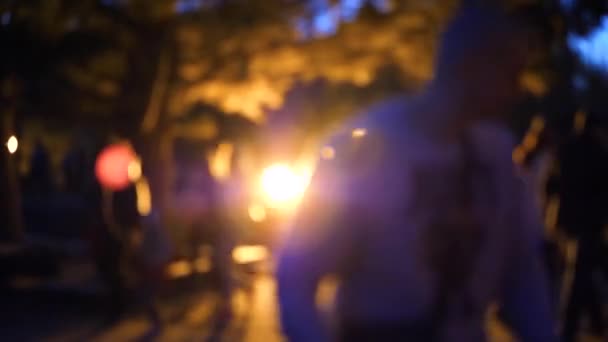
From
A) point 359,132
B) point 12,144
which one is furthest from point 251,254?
point 359,132

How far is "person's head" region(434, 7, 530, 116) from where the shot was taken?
2.12m

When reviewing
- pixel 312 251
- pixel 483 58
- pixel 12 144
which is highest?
pixel 12 144

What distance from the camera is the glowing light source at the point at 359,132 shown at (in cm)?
212

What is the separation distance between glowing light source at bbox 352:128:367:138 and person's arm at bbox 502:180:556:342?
1.56 feet

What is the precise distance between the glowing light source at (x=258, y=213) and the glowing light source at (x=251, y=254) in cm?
65

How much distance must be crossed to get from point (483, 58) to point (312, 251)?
60 cm

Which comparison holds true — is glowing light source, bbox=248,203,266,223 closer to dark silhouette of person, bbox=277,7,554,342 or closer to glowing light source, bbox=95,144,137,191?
glowing light source, bbox=95,144,137,191

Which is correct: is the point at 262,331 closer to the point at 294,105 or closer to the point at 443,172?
the point at 443,172

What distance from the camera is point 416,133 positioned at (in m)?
2.14

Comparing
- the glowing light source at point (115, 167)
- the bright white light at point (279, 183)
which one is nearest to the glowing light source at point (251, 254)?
the bright white light at point (279, 183)

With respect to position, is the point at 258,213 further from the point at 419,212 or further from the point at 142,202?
the point at 419,212

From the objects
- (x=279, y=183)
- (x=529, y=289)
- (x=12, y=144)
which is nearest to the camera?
(x=529, y=289)

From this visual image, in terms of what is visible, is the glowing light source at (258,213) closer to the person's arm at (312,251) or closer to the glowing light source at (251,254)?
the glowing light source at (251,254)

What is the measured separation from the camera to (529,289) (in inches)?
93.7
